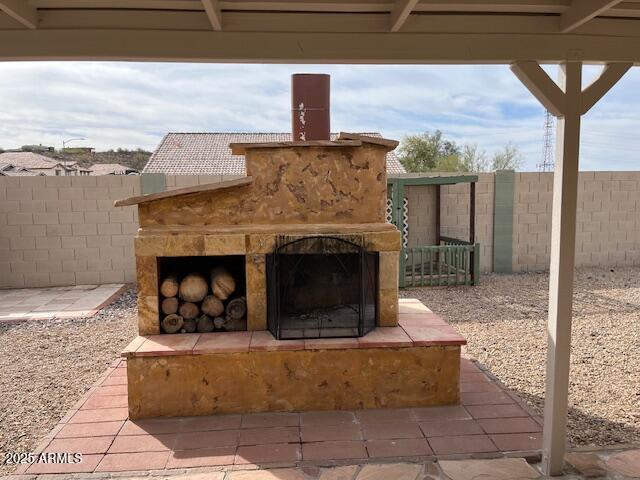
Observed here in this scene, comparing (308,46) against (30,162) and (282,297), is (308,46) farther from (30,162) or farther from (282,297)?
(30,162)

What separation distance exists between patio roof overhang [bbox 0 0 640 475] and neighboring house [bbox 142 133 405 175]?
33.4 feet

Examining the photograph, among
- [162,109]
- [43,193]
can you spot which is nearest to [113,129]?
[162,109]

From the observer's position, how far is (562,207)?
8.47ft

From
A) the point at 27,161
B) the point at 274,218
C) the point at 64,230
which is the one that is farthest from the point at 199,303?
the point at 27,161

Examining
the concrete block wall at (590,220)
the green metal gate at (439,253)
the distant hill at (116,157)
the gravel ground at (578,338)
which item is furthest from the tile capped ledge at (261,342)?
the distant hill at (116,157)

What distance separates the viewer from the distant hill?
32969 millimetres

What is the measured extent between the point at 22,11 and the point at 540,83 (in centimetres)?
258

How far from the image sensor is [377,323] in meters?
3.78

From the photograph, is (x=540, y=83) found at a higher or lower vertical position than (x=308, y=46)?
lower

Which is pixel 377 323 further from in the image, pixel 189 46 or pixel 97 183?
pixel 97 183

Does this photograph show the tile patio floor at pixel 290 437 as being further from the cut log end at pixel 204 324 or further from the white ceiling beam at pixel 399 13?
the white ceiling beam at pixel 399 13

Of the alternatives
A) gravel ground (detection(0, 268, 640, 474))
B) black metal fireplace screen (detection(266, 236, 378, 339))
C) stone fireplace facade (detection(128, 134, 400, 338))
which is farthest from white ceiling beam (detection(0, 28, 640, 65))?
gravel ground (detection(0, 268, 640, 474))

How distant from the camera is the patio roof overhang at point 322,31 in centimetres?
226

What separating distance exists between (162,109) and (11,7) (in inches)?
1060
